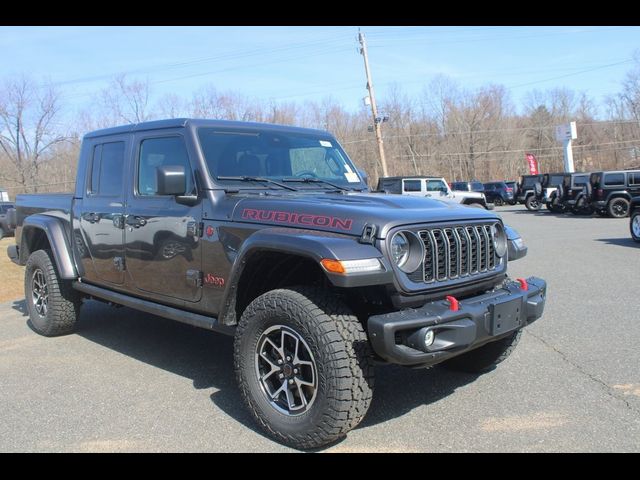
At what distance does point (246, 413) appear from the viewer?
12.4 ft

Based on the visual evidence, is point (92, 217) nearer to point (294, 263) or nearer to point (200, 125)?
point (200, 125)

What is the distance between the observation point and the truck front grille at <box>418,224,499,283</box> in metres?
3.32

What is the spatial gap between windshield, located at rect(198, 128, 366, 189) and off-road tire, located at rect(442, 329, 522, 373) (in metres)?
1.68

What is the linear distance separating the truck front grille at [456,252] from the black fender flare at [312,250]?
0.32 m

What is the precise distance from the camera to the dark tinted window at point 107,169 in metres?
4.92

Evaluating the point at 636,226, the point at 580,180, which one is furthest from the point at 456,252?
the point at 580,180

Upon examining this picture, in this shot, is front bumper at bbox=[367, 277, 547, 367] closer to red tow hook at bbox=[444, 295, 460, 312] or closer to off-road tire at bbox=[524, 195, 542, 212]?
red tow hook at bbox=[444, 295, 460, 312]

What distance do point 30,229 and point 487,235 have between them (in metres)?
4.88

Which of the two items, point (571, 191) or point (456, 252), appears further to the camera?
point (571, 191)

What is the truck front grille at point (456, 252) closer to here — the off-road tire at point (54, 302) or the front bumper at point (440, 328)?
the front bumper at point (440, 328)

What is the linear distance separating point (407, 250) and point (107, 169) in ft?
10.3

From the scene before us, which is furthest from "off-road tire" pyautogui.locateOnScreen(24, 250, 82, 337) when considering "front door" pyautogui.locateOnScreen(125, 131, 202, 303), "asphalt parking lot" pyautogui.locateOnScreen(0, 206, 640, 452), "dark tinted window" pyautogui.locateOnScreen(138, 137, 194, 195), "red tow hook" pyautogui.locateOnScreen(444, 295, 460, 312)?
"red tow hook" pyautogui.locateOnScreen(444, 295, 460, 312)

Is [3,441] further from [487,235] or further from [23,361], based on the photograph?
[487,235]

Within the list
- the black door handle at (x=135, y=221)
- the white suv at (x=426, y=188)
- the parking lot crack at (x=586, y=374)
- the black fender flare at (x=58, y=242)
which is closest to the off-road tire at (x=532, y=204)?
the white suv at (x=426, y=188)
